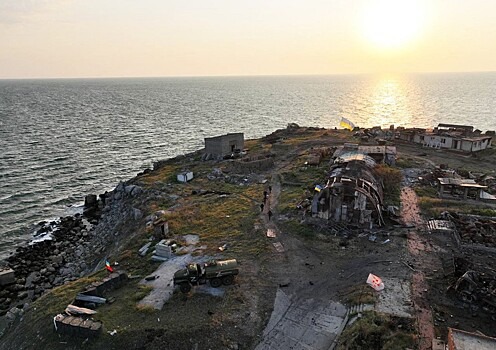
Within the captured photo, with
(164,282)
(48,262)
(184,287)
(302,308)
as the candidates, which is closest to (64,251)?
(48,262)

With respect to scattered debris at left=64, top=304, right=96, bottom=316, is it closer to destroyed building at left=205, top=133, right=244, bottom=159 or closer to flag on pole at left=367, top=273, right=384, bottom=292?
flag on pole at left=367, top=273, right=384, bottom=292

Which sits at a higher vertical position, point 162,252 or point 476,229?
point 476,229

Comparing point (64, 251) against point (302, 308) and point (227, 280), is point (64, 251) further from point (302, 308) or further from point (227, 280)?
point (302, 308)

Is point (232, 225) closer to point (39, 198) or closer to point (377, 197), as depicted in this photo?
point (377, 197)

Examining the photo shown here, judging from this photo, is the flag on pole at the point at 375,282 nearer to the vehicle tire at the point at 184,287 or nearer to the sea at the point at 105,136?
the vehicle tire at the point at 184,287

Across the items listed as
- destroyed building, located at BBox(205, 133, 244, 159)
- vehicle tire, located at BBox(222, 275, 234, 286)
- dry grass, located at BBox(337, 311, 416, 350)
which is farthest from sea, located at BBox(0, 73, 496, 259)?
dry grass, located at BBox(337, 311, 416, 350)

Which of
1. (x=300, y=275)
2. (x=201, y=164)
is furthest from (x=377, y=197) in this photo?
(x=201, y=164)

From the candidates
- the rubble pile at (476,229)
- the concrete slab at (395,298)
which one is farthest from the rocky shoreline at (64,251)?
the rubble pile at (476,229)
